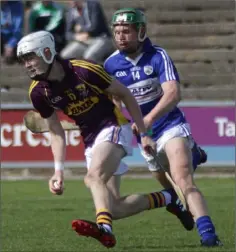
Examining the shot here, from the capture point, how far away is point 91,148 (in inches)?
328

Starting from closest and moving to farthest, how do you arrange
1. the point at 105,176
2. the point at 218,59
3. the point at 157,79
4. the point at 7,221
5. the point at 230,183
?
1. the point at 105,176
2. the point at 157,79
3. the point at 7,221
4. the point at 230,183
5. the point at 218,59

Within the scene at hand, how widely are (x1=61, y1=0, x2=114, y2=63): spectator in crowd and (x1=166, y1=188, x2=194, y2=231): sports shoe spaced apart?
28.3ft

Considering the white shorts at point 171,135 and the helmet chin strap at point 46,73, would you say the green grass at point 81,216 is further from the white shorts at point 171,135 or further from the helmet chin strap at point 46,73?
the helmet chin strap at point 46,73

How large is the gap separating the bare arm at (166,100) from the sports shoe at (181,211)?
0.99m

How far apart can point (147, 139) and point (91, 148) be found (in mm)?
450

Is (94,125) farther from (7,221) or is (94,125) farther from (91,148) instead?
(7,221)

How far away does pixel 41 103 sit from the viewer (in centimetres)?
838

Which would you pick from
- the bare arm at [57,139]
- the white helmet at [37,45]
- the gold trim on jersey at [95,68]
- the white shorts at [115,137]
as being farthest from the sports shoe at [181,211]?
the white helmet at [37,45]

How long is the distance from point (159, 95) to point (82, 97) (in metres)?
0.92

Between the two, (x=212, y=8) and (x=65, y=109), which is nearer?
(x=65, y=109)

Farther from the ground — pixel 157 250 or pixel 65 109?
pixel 65 109

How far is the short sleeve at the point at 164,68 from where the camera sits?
8.64m

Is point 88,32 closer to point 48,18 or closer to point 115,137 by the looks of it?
point 48,18

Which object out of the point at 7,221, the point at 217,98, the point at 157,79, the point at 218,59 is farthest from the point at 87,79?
the point at 218,59
